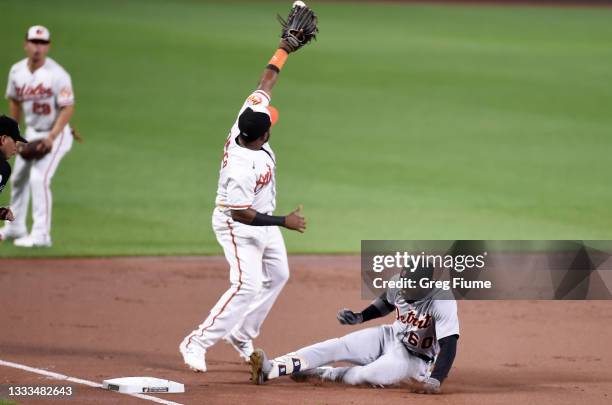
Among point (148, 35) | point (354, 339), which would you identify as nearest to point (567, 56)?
point (148, 35)

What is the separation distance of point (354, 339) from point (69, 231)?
20.7 ft

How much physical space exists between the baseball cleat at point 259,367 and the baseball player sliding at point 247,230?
56cm

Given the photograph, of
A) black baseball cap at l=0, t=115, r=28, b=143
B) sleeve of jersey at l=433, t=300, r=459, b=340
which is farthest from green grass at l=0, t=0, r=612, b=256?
sleeve of jersey at l=433, t=300, r=459, b=340

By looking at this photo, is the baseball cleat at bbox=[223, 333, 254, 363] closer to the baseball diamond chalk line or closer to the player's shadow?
the baseball diamond chalk line

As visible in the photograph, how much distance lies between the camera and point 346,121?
20203 mm

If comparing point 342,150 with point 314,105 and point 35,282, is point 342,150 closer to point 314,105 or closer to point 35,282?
point 314,105

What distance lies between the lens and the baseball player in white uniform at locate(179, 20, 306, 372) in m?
8.07

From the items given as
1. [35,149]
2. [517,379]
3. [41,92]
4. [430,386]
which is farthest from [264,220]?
[41,92]

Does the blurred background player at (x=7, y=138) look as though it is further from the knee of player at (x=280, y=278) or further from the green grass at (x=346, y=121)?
the green grass at (x=346, y=121)

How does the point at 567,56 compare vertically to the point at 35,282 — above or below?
above

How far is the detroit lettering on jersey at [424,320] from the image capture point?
25.8 feet

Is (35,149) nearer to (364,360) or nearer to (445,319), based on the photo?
(364,360)

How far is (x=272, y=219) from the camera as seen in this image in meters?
7.96

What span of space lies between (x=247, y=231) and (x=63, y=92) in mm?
4876
